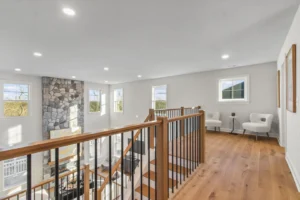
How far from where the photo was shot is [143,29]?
249 centimetres

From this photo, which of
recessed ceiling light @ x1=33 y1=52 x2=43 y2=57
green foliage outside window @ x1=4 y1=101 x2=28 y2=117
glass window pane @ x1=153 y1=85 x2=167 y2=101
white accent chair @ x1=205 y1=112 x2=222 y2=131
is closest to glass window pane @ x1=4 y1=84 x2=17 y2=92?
green foliage outside window @ x1=4 y1=101 x2=28 y2=117

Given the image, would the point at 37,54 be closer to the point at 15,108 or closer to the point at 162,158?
the point at 15,108

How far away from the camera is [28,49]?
325cm

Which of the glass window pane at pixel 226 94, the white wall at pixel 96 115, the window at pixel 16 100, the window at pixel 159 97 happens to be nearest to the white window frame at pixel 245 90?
the glass window pane at pixel 226 94

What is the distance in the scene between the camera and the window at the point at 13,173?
17.7 feet

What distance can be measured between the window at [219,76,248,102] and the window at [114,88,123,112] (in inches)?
216

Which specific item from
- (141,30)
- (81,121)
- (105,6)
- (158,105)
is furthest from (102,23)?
(81,121)

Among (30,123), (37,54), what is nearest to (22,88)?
(30,123)

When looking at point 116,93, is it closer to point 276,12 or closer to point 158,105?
point 158,105

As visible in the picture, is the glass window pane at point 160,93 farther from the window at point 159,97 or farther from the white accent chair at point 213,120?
the white accent chair at point 213,120

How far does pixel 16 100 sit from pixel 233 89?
8106 millimetres

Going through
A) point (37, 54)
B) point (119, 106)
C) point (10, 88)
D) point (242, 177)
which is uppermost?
point (37, 54)

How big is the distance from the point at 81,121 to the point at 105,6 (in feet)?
22.5

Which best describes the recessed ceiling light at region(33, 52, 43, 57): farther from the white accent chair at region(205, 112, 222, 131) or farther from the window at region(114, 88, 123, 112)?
the window at region(114, 88, 123, 112)
